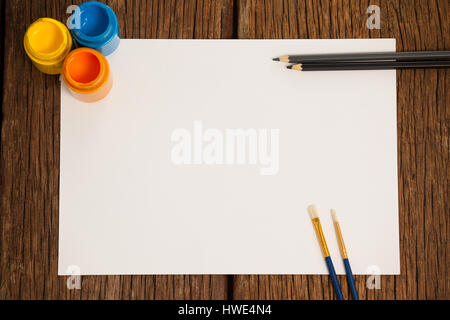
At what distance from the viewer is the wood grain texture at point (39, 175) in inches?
24.3

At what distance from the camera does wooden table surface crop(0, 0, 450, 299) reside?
0.62 m

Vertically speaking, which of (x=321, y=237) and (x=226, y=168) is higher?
(x=226, y=168)

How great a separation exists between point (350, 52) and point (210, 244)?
38 cm

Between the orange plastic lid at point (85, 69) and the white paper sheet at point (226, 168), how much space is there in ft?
0.18

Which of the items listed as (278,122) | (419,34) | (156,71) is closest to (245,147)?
(278,122)

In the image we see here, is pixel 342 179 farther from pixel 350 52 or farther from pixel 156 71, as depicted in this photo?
pixel 156 71

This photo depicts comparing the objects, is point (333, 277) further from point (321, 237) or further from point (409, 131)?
point (409, 131)

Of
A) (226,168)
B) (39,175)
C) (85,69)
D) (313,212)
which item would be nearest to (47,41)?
(85,69)

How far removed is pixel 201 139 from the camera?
630 millimetres

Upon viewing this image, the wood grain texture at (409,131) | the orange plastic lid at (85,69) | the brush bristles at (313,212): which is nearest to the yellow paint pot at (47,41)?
the orange plastic lid at (85,69)

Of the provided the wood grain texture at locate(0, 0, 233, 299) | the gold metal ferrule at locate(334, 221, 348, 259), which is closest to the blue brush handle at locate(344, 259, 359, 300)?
the gold metal ferrule at locate(334, 221, 348, 259)

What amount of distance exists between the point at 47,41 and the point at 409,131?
22.7 inches

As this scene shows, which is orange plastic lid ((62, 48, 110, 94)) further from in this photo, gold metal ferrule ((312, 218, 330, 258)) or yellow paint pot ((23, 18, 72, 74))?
gold metal ferrule ((312, 218, 330, 258))

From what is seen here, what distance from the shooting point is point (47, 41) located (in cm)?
58
